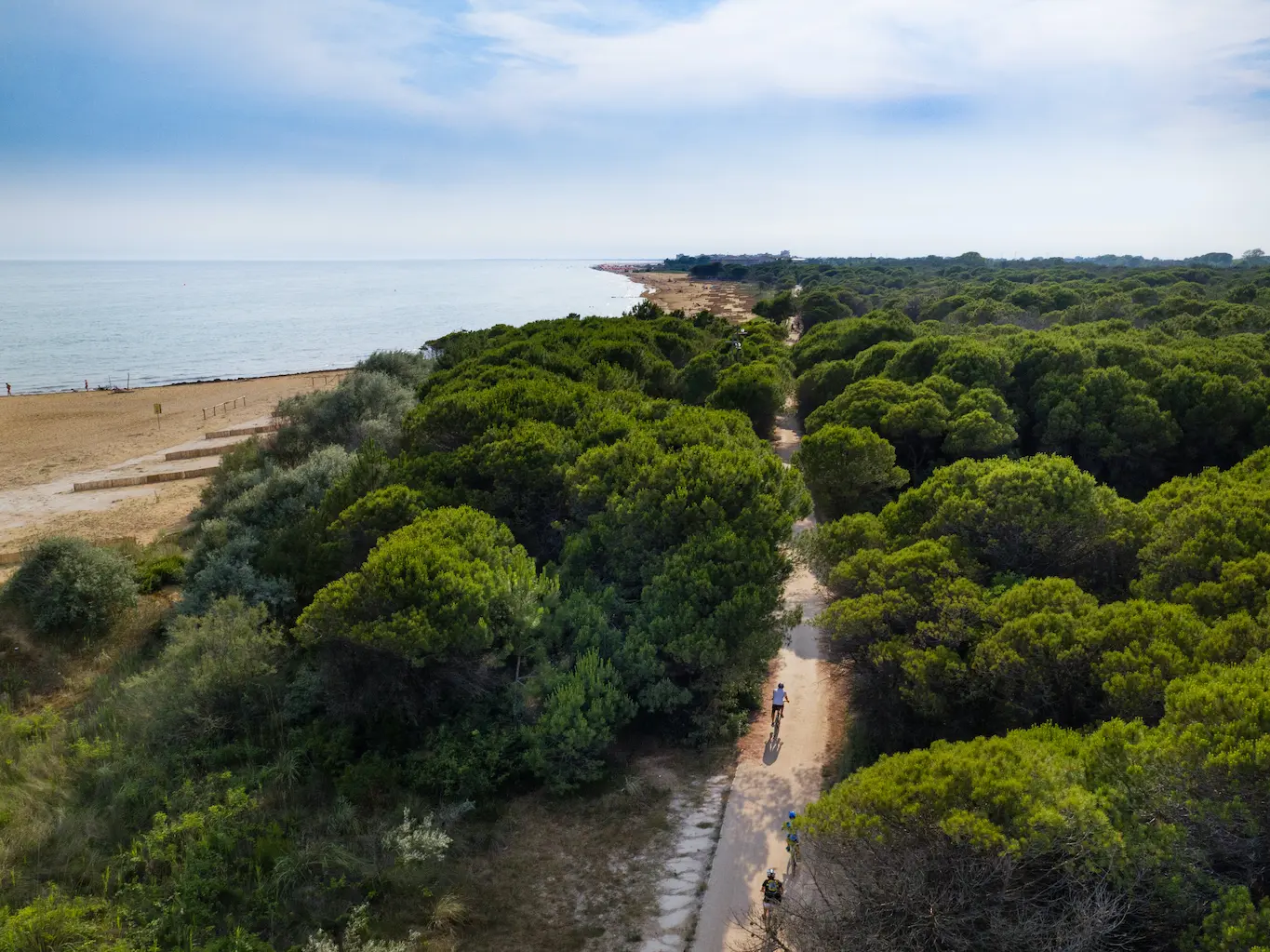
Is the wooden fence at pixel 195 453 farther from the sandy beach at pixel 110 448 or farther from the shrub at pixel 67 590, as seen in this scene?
the shrub at pixel 67 590

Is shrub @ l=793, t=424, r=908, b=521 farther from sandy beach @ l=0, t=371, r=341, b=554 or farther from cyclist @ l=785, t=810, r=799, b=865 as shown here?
sandy beach @ l=0, t=371, r=341, b=554

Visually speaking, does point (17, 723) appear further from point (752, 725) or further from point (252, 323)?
point (252, 323)

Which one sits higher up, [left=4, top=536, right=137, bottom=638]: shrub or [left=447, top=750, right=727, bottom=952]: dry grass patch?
[left=4, top=536, right=137, bottom=638]: shrub

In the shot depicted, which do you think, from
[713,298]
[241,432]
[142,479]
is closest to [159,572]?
[142,479]

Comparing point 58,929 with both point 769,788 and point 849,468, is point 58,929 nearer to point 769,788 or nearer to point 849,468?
point 769,788

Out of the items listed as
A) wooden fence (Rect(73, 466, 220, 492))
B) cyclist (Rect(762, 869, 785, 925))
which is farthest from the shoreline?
cyclist (Rect(762, 869, 785, 925))

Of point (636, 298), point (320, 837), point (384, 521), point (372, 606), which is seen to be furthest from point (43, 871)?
point (636, 298)
